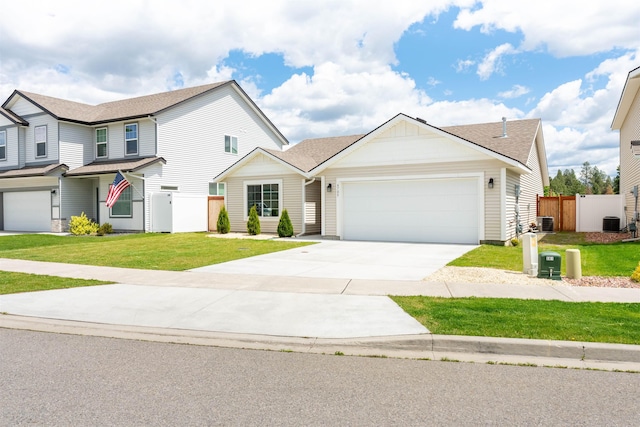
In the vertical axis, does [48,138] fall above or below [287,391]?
above

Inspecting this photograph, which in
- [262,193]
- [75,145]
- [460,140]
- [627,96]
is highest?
[627,96]

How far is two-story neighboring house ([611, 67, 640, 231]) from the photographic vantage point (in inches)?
747

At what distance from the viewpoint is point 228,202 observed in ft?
77.7

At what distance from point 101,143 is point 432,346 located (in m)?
25.6

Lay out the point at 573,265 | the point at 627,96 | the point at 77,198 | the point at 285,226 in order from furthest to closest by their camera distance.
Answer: the point at 77,198, the point at 285,226, the point at 627,96, the point at 573,265

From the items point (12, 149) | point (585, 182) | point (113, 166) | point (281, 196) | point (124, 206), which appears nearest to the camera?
point (281, 196)

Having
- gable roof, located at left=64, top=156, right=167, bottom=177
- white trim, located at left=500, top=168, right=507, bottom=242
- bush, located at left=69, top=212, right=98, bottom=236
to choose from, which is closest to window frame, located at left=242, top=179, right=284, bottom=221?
gable roof, located at left=64, top=156, right=167, bottom=177

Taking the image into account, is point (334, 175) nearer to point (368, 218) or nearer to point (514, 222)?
point (368, 218)

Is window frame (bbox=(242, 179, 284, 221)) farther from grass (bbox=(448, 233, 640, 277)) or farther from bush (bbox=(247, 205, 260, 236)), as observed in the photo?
grass (bbox=(448, 233, 640, 277))

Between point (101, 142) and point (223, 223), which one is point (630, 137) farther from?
point (101, 142)

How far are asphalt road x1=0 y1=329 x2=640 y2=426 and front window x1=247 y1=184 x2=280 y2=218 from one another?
16889mm

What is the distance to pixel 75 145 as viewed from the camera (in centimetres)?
2595

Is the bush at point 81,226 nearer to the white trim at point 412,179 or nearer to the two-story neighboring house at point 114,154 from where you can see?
the two-story neighboring house at point 114,154

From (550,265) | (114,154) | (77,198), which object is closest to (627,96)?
(550,265)
